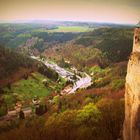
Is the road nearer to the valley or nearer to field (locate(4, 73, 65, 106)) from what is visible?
the valley

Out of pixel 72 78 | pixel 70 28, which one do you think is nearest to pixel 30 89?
pixel 72 78

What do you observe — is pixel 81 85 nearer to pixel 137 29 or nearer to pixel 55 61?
pixel 55 61

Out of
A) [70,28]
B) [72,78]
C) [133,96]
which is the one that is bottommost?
[133,96]

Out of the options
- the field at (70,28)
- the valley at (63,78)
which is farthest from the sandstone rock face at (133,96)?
the field at (70,28)

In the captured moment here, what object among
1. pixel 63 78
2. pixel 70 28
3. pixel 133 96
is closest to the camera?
pixel 133 96

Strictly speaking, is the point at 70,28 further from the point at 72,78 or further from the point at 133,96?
the point at 133,96

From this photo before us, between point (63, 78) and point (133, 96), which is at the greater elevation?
point (63, 78)

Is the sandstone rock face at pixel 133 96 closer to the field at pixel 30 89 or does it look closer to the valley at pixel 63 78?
the valley at pixel 63 78
